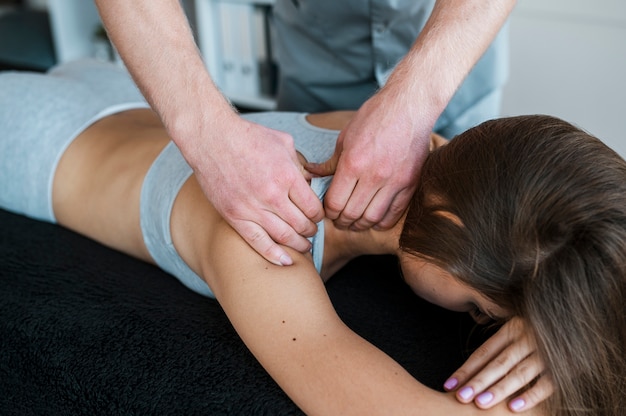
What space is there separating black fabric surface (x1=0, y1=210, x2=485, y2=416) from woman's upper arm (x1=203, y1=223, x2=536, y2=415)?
0.22 feet

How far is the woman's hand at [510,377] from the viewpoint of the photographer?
2.89 feet

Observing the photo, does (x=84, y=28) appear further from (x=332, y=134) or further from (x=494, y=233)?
(x=494, y=233)

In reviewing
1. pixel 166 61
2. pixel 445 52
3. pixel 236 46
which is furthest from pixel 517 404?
pixel 236 46

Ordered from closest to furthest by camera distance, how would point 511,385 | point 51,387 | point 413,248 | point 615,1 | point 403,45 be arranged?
point 511,385, point 413,248, point 51,387, point 403,45, point 615,1

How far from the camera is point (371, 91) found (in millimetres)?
1711

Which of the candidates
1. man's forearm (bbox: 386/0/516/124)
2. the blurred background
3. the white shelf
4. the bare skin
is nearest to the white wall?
the blurred background

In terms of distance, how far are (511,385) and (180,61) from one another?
658mm

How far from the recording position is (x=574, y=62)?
2.42 metres

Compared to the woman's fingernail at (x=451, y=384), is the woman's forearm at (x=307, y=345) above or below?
above

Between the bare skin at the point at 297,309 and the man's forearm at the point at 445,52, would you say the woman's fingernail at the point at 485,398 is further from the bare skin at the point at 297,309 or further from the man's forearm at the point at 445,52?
Result: the man's forearm at the point at 445,52

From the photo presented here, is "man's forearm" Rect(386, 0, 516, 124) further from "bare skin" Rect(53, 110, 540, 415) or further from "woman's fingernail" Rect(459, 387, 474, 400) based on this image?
"woman's fingernail" Rect(459, 387, 474, 400)

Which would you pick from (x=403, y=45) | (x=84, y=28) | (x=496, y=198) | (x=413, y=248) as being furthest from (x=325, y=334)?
(x=84, y=28)

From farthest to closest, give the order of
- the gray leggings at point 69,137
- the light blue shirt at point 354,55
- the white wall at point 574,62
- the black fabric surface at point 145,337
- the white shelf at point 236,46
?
the white shelf at point 236,46
the white wall at point 574,62
the light blue shirt at point 354,55
the gray leggings at point 69,137
the black fabric surface at point 145,337

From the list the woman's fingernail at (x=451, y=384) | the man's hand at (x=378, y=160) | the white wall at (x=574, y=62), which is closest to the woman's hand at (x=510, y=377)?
the woman's fingernail at (x=451, y=384)
